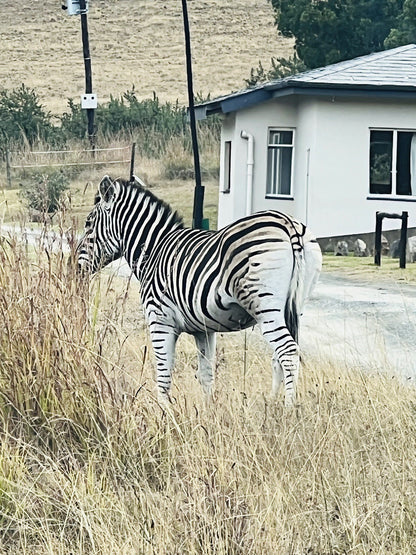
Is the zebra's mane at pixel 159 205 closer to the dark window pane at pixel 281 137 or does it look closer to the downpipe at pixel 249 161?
the downpipe at pixel 249 161

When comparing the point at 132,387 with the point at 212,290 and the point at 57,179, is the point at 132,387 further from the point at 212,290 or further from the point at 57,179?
the point at 57,179

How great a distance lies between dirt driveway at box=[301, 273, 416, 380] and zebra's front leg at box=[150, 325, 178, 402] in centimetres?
158

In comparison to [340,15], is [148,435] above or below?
below

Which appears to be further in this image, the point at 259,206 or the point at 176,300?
the point at 259,206

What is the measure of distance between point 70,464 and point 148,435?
1.63ft

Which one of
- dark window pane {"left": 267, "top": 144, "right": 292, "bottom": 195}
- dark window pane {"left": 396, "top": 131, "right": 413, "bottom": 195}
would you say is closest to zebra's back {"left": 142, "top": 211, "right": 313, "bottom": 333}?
dark window pane {"left": 396, "top": 131, "right": 413, "bottom": 195}

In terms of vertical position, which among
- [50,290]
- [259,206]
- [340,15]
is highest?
A: [340,15]

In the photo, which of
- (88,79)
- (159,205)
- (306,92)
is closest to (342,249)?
(306,92)

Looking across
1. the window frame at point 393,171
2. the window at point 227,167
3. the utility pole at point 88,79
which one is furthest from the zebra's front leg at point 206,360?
the utility pole at point 88,79

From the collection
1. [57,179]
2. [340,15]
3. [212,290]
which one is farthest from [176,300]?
[340,15]

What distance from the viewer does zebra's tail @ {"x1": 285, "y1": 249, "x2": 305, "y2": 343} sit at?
25.4 feet

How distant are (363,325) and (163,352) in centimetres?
569

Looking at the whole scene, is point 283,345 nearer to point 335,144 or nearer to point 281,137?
point 335,144

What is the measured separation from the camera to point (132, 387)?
22.2ft
